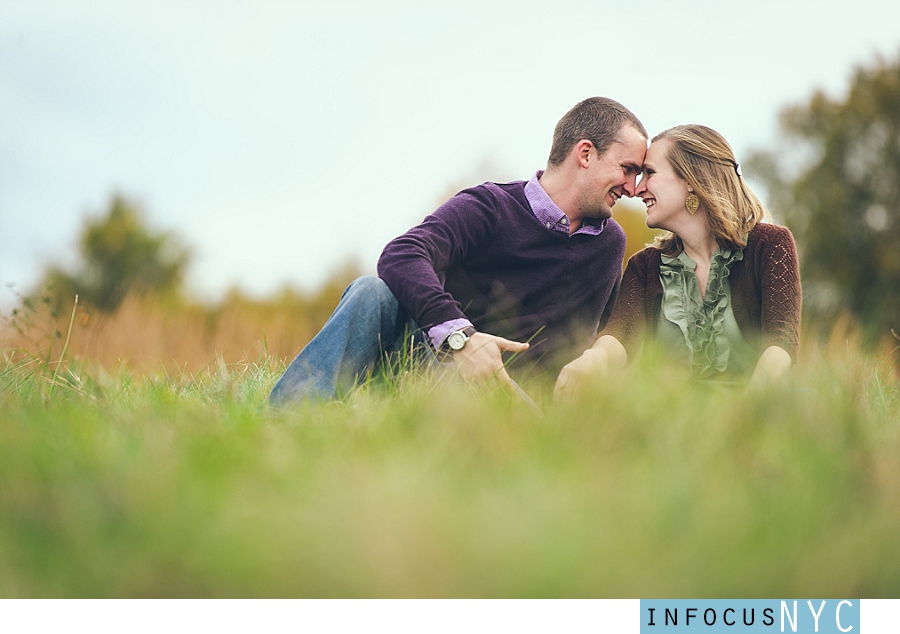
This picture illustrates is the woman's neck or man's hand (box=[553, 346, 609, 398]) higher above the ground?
the woman's neck

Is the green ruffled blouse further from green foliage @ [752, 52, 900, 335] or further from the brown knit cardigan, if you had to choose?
green foliage @ [752, 52, 900, 335]

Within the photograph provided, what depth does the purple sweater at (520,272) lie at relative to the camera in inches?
130

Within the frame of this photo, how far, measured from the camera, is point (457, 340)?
268cm

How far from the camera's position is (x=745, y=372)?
9.84 ft

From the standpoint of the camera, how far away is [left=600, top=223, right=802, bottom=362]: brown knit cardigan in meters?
2.89

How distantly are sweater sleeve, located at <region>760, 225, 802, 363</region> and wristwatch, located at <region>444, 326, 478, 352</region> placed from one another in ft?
3.78

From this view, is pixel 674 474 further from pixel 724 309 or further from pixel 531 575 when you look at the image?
pixel 724 309

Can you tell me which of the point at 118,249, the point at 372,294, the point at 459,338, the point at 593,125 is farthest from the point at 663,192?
the point at 118,249

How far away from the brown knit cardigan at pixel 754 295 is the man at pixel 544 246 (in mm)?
246

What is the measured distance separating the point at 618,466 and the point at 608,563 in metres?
0.38

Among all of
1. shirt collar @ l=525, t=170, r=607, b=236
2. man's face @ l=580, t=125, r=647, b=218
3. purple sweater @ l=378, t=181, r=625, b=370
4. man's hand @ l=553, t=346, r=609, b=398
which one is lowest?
man's hand @ l=553, t=346, r=609, b=398

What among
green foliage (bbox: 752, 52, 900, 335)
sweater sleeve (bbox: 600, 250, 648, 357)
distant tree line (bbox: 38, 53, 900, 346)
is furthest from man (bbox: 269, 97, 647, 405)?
green foliage (bbox: 752, 52, 900, 335)

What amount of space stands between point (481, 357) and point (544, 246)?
1.00 m

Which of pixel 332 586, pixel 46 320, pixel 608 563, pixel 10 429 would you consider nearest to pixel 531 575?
pixel 608 563
